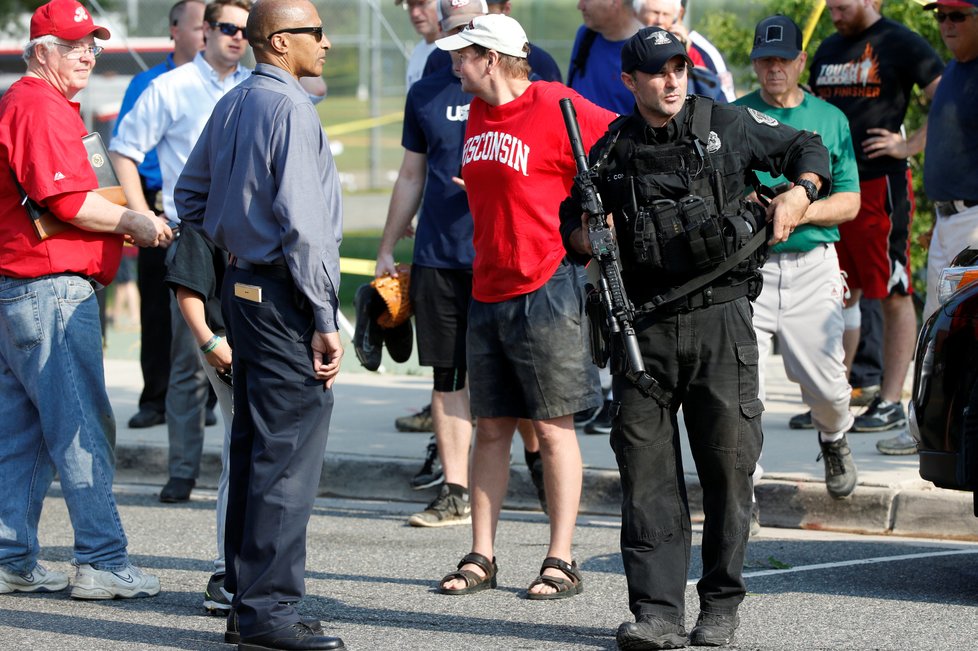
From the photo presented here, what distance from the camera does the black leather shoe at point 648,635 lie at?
4953 mm

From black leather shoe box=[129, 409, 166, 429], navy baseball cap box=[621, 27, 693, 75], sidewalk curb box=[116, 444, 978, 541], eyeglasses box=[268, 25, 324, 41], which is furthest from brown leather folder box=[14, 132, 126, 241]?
black leather shoe box=[129, 409, 166, 429]

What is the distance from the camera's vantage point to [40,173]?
18.4 ft

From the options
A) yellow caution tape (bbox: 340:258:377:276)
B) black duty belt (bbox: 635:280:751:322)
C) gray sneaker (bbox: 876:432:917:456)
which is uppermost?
black duty belt (bbox: 635:280:751:322)

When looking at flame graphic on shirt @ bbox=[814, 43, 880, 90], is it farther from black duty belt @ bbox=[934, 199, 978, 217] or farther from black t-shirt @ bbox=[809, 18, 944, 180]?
black duty belt @ bbox=[934, 199, 978, 217]

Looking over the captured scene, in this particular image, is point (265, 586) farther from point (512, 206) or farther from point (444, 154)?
point (444, 154)

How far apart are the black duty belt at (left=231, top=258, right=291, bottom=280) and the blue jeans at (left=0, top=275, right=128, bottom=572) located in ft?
3.96

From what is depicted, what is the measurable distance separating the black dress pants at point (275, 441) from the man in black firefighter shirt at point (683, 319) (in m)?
1.04

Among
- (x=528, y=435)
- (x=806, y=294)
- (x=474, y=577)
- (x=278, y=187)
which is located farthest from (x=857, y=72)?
(x=278, y=187)

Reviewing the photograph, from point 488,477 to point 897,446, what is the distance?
9.52ft

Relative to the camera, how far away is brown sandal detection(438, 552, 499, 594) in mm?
5883

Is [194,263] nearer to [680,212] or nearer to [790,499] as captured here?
[680,212]

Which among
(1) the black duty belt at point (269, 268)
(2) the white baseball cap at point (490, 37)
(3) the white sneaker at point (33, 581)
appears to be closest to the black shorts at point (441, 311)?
(2) the white baseball cap at point (490, 37)

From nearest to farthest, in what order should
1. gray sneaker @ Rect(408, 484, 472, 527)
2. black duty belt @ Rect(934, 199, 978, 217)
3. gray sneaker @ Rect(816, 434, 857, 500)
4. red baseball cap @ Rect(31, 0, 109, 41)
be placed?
1. red baseball cap @ Rect(31, 0, 109, 41)
2. gray sneaker @ Rect(816, 434, 857, 500)
3. black duty belt @ Rect(934, 199, 978, 217)
4. gray sneaker @ Rect(408, 484, 472, 527)

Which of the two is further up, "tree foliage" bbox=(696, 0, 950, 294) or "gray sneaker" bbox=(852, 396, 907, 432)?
"tree foliage" bbox=(696, 0, 950, 294)
